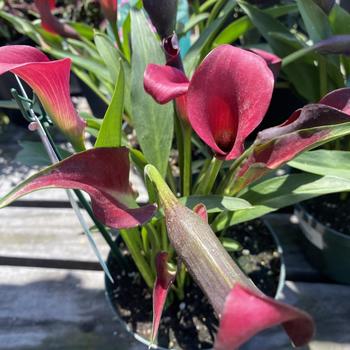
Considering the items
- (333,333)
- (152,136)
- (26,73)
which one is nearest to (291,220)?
(333,333)

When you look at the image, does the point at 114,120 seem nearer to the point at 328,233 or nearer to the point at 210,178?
the point at 210,178

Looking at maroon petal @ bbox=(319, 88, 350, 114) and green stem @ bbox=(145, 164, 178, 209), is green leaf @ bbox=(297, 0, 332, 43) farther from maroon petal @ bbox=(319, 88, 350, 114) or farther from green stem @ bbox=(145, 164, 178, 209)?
green stem @ bbox=(145, 164, 178, 209)

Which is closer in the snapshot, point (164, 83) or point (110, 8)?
point (164, 83)

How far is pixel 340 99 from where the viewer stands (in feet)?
1.08

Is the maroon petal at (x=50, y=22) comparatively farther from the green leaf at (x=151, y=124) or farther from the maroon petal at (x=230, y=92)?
the maroon petal at (x=230, y=92)

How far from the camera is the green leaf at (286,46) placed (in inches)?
19.7

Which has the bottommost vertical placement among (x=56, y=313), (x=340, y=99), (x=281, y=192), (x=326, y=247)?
(x=56, y=313)

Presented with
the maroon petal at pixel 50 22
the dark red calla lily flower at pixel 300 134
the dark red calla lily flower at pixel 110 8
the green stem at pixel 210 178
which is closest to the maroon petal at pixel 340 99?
the dark red calla lily flower at pixel 300 134

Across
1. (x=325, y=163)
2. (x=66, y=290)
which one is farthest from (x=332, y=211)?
(x=66, y=290)

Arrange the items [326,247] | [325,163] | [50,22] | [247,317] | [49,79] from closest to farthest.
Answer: [247,317] < [49,79] < [325,163] < [326,247] < [50,22]

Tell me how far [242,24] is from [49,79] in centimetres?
37

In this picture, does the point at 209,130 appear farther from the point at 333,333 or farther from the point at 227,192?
the point at 333,333

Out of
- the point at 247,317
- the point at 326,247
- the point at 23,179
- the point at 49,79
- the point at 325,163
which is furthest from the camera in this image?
the point at 23,179

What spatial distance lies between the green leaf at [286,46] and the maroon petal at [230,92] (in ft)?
0.74
